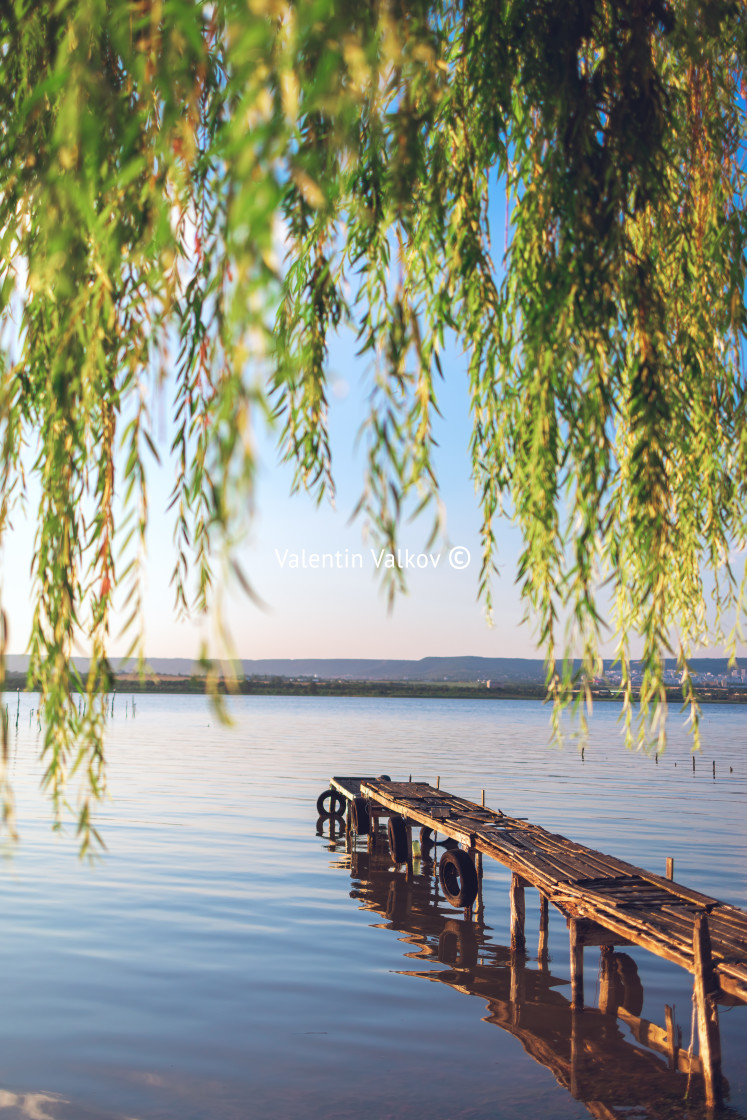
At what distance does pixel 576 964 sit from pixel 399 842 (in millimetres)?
14360

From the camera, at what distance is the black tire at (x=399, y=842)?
29.9 meters

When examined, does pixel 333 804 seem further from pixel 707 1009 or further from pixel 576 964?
pixel 707 1009

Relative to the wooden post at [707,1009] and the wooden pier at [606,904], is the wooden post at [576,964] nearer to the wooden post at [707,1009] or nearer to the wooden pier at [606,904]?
the wooden pier at [606,904]

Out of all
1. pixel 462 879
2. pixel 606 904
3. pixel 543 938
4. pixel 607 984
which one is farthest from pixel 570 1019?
pixel 462 879

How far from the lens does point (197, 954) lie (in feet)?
65.9

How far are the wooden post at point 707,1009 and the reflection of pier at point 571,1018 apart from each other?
38 cm

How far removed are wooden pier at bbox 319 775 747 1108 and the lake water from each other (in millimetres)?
1195

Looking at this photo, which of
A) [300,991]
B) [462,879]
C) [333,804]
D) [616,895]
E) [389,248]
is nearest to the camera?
[389,248]

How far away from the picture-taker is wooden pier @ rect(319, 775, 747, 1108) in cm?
1215

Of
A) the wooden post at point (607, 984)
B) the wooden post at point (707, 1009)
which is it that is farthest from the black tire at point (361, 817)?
the wooden post at point (707, 1009)

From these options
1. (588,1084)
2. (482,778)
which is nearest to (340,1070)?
(588,1084)

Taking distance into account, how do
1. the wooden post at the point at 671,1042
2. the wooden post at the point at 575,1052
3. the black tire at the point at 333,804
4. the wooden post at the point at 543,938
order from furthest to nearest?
1. the black tire at the point at 333,804
2. the wooden post at the point at 543,938
3. the wooden post at the point at 671,1042
4. the wooden post at the point at 575,1052

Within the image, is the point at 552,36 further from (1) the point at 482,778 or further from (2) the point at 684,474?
(1) the point at 482,778

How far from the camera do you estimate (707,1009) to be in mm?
12234
